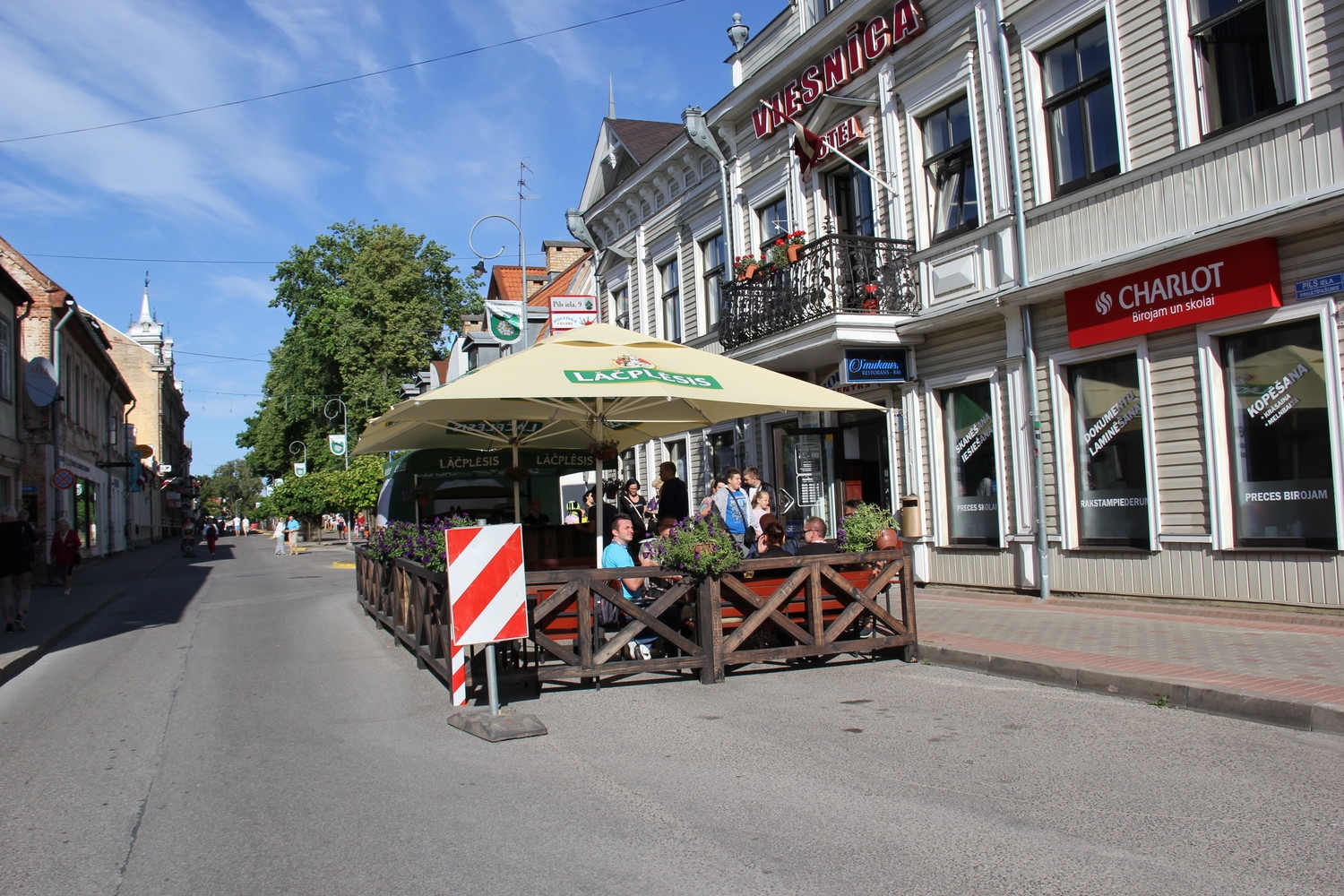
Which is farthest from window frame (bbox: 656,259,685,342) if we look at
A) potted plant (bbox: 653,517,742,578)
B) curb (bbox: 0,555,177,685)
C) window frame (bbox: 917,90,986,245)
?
potted plant (bbox: 653,517,742,578)

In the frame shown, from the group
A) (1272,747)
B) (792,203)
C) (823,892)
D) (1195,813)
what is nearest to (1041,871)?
(823,892)

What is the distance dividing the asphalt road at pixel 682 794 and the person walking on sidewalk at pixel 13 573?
5.33m

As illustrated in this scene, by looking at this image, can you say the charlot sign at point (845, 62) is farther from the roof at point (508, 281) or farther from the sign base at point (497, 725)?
the roof at point (508, 281)

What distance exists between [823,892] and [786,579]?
15.6 feet

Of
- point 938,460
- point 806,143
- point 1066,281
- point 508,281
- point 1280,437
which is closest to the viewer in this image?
point 1280,437

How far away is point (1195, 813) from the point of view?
454 centimetres

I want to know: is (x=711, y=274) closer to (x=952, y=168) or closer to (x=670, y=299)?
(x=670, y=299)

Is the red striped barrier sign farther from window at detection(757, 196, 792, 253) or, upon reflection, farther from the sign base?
window at detection(757, 196, 792, 253)

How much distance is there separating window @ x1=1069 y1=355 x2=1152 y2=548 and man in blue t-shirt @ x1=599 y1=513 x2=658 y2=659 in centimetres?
547

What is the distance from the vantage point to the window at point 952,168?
13656mm

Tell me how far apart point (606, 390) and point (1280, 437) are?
253 inches

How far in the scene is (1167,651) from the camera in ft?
26.7

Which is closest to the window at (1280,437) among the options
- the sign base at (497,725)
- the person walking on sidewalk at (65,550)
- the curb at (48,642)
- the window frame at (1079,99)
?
the window frame at (1079,99)

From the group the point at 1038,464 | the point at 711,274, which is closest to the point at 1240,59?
the point at 1038,464
